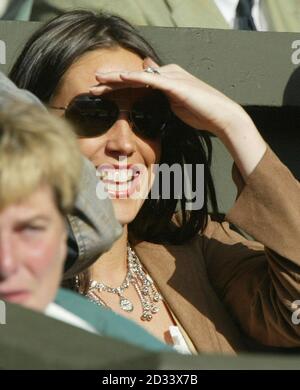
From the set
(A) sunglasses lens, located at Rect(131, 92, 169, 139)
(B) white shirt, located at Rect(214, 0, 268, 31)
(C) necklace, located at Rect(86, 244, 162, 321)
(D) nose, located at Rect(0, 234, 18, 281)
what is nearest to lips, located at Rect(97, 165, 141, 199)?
(A) sunglasses lens, located at Rect(131, 92, 169, 139)

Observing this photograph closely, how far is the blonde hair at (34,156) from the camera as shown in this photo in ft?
5.76

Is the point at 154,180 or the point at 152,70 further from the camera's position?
the point at 154,180

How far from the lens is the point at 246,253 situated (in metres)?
3.20

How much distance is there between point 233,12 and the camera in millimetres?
3812

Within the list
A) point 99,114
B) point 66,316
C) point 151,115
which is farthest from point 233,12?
point 66,316

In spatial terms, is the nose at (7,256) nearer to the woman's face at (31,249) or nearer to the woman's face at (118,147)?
the woman's face at (31,249)

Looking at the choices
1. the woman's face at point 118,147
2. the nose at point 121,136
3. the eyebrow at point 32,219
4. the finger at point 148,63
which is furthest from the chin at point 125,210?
the eyebrow at point 32,219

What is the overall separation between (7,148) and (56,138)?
0.31ft

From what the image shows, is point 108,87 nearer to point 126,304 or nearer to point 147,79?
point 147,79

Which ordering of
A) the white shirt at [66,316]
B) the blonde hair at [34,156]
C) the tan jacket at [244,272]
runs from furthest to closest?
the tan jacket at [244,272]
the white shirt at [66,316]
the blonde hair at [34,156]

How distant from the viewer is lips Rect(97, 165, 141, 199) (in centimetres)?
292

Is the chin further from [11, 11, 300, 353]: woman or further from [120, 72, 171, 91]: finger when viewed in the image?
[120, 72, 171, 91]: finger

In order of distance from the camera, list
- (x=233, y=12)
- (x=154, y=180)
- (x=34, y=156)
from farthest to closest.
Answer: (x=233, y=12)
(x=154, y=180)
(x=34, y=156)

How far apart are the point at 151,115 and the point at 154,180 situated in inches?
8.7
